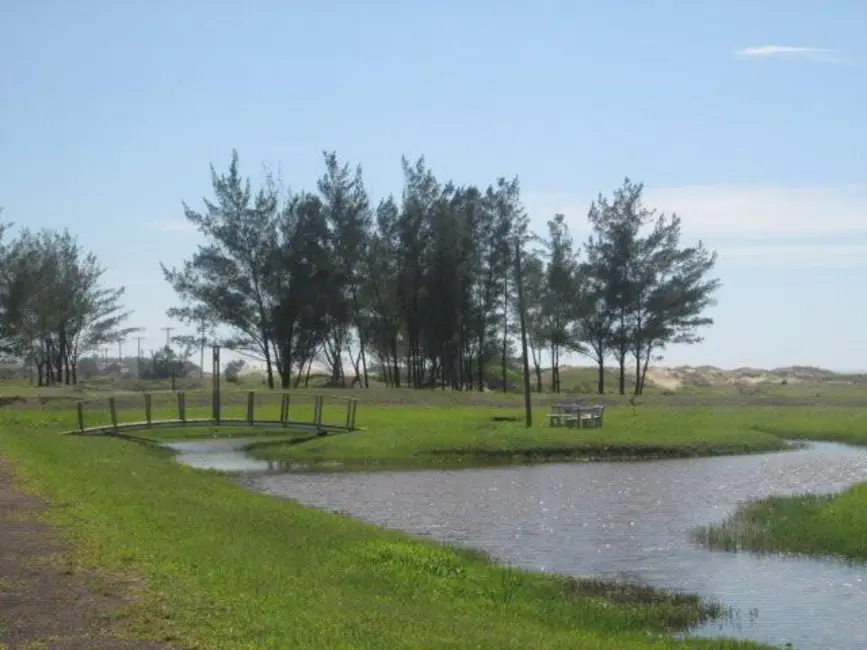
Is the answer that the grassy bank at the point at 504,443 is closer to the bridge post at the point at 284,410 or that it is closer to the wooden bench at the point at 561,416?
the wooden bench at the point at 561,416

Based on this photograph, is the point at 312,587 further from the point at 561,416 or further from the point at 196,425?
the point at 561,416

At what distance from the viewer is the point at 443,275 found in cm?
7631

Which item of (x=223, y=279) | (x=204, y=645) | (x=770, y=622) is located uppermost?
(x=223, y=279)

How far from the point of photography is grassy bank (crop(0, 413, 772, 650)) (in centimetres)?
1105

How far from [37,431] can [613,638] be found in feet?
113

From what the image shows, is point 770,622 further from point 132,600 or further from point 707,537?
point 132,600

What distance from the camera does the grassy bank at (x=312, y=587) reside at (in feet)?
36.2

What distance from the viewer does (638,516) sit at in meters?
26.8

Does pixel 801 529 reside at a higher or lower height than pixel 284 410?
lower

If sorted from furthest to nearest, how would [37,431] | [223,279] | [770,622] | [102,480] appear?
[223,279]
[37,431]
[102,480]
[770,622]

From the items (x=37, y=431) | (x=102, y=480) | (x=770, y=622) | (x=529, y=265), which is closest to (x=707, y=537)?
(x=770, y=622)

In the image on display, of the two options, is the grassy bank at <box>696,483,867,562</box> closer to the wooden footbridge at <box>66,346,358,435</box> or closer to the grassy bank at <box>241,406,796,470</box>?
the grassy bank at <box>241,406,796,470</box>

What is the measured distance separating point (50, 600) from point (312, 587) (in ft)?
9.83

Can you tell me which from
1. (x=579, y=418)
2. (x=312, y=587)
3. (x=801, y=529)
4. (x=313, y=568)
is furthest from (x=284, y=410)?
Result: (x=312, y=587)
